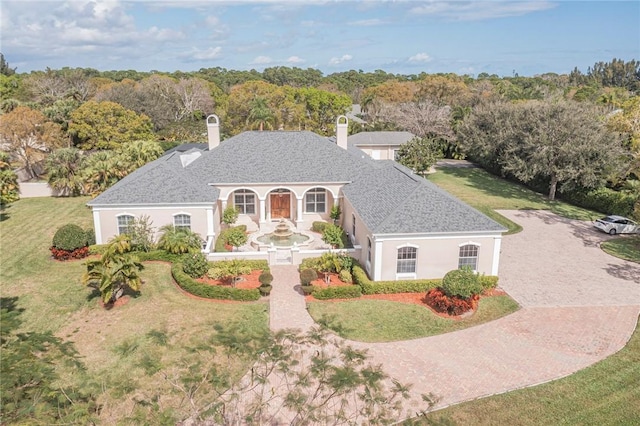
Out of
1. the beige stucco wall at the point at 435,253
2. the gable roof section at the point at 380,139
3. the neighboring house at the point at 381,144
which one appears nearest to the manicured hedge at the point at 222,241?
the beige stucco wall at the point at 435,253

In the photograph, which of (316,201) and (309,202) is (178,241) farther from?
(316,201)

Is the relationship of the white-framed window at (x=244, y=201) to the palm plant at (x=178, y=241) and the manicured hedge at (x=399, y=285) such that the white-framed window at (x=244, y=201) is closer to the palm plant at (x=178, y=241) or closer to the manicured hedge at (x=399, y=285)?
the palm plant at (x=178, y=241)

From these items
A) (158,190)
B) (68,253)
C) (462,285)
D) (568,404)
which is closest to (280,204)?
(158,190)

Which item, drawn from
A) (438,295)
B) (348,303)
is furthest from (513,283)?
(348,303)

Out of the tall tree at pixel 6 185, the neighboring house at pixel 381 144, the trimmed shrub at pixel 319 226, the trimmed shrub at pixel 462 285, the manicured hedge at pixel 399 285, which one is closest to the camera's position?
the trimmed shrub at pixel 462 285

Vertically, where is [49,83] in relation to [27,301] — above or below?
above

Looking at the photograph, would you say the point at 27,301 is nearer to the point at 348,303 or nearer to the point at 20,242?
the point at 20,242
